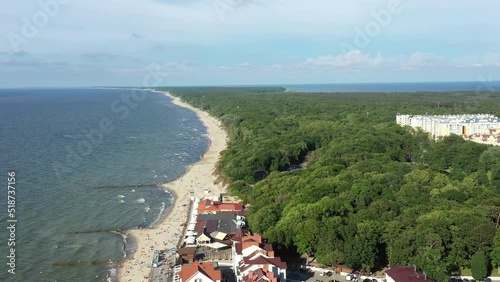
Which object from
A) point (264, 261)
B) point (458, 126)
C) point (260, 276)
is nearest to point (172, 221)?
point (264, 261)

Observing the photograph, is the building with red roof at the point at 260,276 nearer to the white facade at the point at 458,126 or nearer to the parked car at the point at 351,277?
the parked car at the point at 351,277

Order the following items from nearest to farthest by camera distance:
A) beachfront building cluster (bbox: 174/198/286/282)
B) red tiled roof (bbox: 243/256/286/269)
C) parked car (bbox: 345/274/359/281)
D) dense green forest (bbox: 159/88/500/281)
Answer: beachfront building cluster (bbox: 174/198/286/282)
red tiled roof (bbox: 243/256/286/269)
parked car (bbox: 345/274/359/281)
dense green forest (bbox: 159/88/500/281)

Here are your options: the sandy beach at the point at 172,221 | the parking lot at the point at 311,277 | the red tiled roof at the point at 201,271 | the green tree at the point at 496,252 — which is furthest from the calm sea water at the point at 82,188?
the green tree at the point at 496,252

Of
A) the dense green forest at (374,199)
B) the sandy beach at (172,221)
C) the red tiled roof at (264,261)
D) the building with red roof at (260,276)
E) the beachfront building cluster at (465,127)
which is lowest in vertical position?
the sandy beach at (172,221)

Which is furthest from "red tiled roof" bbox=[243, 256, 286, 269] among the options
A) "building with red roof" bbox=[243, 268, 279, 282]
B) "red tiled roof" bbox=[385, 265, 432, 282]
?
"red tiled roof" bbox=[385, 265, 432, 282]

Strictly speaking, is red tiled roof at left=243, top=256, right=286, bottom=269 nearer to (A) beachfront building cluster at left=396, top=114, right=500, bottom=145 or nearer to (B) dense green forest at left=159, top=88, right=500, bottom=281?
(B) dense green forest at left=159, top=88, right=500, bottom=281

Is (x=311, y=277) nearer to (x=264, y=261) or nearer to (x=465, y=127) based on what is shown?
(x=264, y=261)

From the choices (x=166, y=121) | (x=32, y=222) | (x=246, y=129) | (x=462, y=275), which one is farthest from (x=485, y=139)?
(x=166, y=121)
